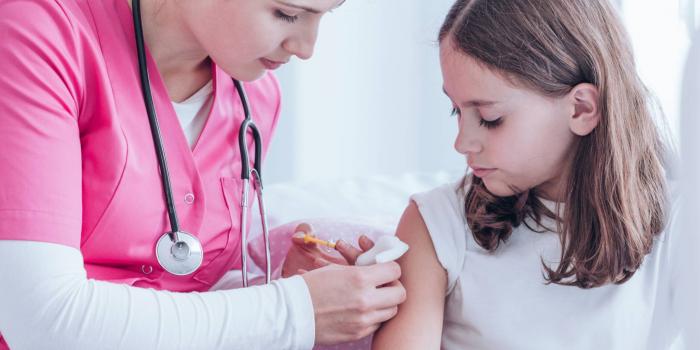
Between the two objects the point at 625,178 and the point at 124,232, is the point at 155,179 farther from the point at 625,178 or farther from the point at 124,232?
the point at 625,178

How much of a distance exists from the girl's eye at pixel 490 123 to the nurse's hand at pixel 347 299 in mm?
273

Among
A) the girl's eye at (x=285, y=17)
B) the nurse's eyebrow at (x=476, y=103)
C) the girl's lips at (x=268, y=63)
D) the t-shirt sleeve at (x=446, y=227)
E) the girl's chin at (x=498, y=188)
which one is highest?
the girl's eye at (x=285, y=17)

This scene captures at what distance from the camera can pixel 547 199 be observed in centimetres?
150

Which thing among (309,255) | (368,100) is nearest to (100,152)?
(309,255)

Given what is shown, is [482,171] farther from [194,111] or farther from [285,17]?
[194,111]

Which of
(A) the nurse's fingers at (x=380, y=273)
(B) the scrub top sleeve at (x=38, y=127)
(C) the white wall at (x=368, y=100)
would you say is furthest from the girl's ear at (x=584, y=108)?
(C) the white wall at (x=368, y=100)

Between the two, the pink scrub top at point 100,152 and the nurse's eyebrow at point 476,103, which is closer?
the pink scrub top at point 100,152

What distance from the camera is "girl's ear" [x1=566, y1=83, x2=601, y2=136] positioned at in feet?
4.58

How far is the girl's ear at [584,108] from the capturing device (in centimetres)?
139

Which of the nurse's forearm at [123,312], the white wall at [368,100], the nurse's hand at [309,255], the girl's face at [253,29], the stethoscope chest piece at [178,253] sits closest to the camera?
the nurse's forearm at [123,312]

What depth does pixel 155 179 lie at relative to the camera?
1425mm

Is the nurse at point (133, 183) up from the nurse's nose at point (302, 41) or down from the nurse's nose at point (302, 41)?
down

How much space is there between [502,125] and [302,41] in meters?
0.34

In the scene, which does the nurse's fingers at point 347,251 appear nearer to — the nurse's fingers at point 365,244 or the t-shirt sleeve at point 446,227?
the nurse's fingers at point 365,244
